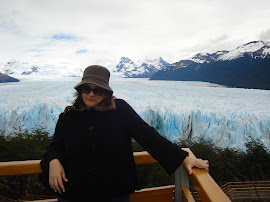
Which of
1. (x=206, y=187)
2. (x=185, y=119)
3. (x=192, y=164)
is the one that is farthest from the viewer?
(x=185, y=119)

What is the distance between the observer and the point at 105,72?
1281 millimetres

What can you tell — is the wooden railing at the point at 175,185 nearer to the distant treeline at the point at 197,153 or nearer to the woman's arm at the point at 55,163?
the woman's arm at the point at 55,163

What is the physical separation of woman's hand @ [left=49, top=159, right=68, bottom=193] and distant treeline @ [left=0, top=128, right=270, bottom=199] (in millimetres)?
4108

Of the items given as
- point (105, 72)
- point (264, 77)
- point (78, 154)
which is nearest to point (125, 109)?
point (105, 72)

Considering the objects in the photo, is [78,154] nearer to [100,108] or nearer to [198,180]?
[100,108]

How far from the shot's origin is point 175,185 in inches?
51.3

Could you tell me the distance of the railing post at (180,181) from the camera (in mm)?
1209

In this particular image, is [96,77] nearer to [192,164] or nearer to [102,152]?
[102,152]

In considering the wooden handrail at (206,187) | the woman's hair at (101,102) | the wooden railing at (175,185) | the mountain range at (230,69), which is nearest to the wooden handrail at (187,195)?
the wooden railing at (175,185)

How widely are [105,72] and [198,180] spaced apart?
76 cm

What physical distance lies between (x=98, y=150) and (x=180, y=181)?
51cm

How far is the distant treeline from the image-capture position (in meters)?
6.39

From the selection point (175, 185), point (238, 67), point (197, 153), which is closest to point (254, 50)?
point (238, 67)

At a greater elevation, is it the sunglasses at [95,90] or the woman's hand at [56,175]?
the sunglasses at [95,90]
